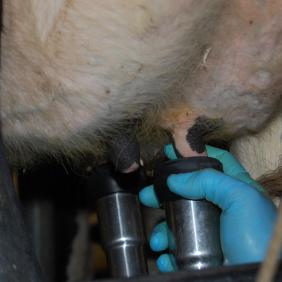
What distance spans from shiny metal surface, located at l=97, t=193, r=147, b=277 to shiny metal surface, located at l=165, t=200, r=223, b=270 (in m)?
0.14

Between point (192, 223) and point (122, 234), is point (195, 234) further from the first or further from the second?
point (122, 234)

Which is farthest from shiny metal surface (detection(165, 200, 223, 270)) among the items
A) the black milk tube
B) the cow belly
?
the cow belly

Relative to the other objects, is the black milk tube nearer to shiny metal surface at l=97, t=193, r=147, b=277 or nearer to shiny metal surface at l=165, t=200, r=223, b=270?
shiny metal surface at l=165, t=200, r=223, b=270

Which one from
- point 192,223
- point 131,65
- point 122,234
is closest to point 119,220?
point 122,234

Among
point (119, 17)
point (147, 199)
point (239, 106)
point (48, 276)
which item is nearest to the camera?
point (119, 17)

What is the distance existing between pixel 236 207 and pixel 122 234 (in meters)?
0.27

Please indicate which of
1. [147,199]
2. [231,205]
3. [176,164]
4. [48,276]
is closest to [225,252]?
[231,205]

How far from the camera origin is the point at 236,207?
0.85 m

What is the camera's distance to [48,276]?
5.25 ft

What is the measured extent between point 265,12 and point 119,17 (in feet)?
0.57

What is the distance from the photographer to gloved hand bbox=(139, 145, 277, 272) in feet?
2.61

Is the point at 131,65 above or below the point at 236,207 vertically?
above

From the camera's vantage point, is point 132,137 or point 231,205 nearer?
point 231,205

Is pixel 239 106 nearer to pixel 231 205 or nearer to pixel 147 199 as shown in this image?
pixel 231 205
